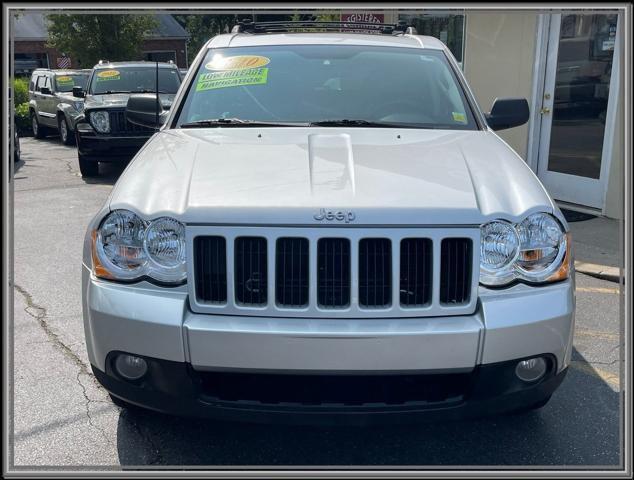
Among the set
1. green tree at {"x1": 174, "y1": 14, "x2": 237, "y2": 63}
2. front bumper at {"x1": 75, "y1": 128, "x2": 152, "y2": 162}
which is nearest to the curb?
front bumper at {"x1": 75, "y1": 128, "x2": 152, "y2": 162}

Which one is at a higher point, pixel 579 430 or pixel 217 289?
pixel 217 289

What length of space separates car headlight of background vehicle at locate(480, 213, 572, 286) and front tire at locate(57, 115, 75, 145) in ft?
50.8

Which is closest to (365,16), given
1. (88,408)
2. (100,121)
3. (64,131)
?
(100,121)

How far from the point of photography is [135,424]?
10.5ft

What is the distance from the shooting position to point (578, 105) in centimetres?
786

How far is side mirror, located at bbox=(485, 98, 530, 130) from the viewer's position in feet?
13.6

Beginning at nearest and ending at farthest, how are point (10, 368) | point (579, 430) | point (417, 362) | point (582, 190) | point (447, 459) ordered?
1. point (417, 362)
2. point (447, 459)
3. point (579, 430)
4. point (10, 368)
5. point (582, 190)

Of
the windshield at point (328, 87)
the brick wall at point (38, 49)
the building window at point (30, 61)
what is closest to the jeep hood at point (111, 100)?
the windshield at point (328, 87)

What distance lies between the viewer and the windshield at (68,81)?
55.1 ft

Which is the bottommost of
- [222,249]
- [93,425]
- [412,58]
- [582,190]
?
[93,425]

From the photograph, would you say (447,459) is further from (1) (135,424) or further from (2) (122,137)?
(2) (122,137)

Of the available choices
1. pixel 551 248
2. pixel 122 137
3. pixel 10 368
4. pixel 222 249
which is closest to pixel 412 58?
pixel 551 248

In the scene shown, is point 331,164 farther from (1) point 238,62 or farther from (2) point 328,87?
(1) point 238,62

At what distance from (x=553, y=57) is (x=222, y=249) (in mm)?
6792
